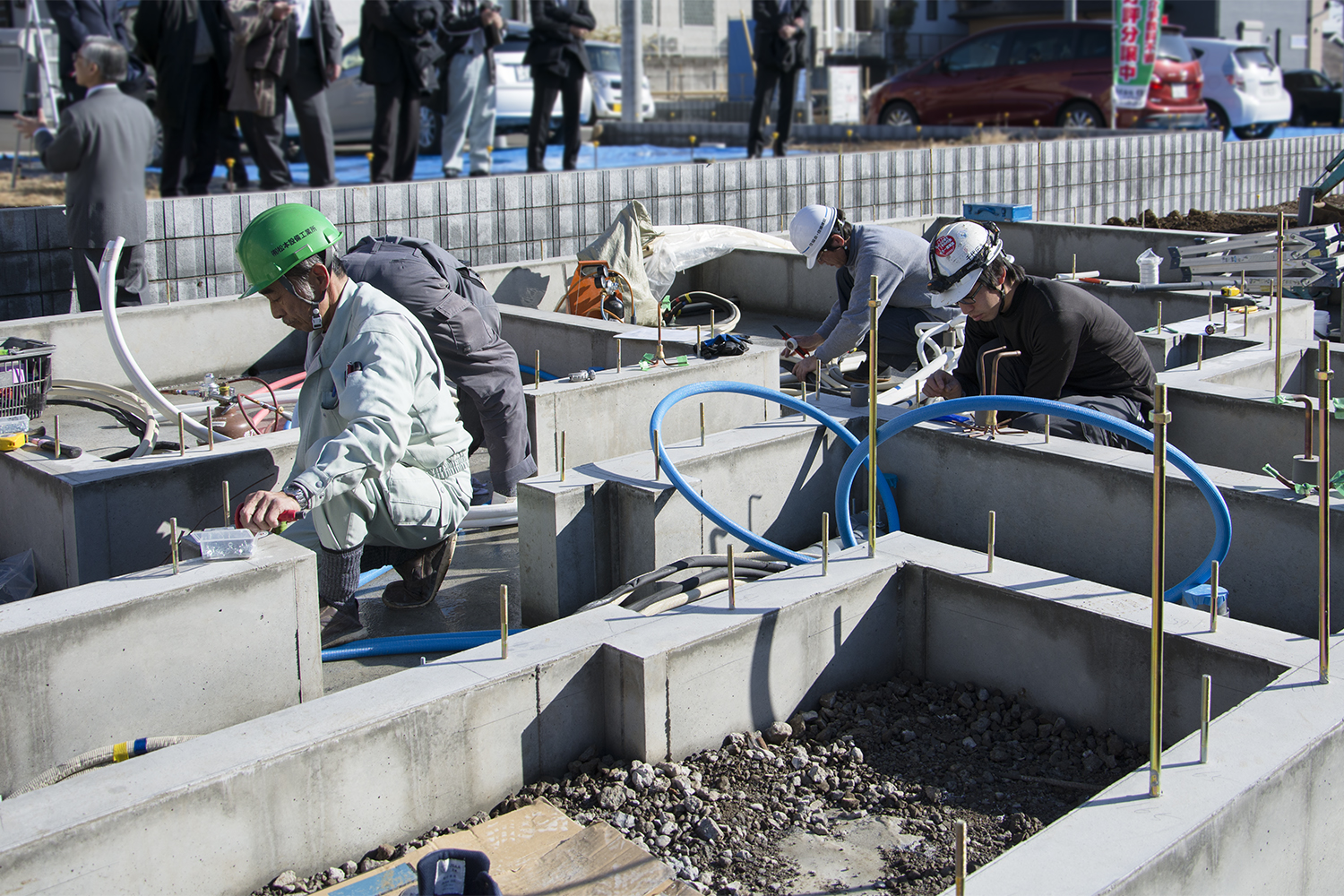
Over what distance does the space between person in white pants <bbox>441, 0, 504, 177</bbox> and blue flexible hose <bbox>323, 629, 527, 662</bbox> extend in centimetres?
714

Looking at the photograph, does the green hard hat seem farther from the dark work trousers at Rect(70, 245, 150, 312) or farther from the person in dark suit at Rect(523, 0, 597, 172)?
the person in dark suit at Rect(523, 0, 597, 172)

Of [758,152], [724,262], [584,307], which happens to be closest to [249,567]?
[584,307]

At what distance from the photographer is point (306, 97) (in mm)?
9883

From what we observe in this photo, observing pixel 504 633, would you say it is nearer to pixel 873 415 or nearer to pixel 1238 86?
pixel 873 415

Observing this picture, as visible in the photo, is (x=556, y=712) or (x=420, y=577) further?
(x=420, y=577)

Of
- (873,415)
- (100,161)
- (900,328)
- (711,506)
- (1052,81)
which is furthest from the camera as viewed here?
(1052,81)

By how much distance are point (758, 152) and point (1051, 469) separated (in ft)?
28.2

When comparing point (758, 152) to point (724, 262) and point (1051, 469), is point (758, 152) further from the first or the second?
point (1051, 469)

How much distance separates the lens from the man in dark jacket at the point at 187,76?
32.1 feet

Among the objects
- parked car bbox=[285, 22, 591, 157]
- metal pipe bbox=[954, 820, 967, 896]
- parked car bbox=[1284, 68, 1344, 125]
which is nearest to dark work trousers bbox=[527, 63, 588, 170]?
parked car bbox=[285, 22, 591, 157]

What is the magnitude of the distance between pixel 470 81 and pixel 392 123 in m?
1.04

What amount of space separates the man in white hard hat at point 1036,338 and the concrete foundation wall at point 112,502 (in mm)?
2773

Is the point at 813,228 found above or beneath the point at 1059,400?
above

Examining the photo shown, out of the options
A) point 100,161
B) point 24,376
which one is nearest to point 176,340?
point 100,161
